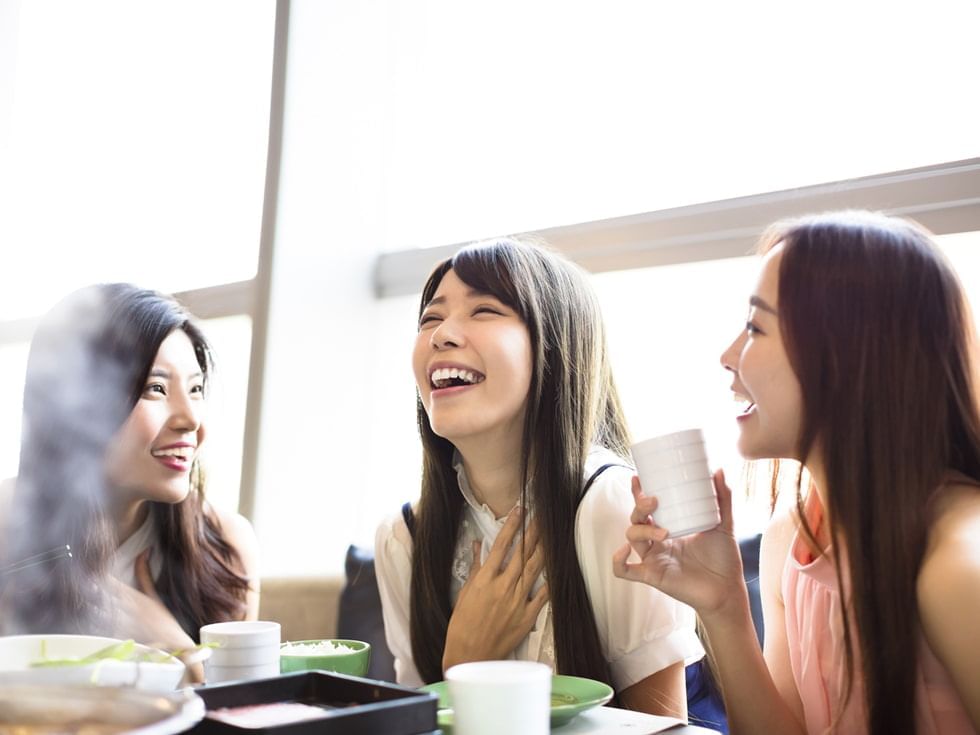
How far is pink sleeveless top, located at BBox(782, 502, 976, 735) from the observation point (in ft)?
3.48

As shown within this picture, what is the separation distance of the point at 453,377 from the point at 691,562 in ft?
1.73

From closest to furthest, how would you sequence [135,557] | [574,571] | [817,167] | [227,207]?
1. [574,571]
2. [135,557]
3. [817,167]
4. [227,207]

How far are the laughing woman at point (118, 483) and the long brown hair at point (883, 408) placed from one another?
125 centimetres

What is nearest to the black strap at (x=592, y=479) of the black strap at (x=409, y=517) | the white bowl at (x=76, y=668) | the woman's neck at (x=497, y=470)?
the woman's neck at (x=497, y=470)

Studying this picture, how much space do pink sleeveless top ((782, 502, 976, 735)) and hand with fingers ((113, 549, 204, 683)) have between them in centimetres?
111

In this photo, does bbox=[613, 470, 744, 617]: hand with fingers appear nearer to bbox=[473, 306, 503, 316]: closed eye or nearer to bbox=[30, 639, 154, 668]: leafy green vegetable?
bbox=[473, 306, 503, 316]: closed eye

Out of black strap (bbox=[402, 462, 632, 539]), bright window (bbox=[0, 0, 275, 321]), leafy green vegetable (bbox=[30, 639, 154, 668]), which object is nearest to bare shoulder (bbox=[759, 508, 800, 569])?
black strap (bbox=[402, 462, 632, 539])

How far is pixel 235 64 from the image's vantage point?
3.04m

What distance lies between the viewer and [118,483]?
185cm

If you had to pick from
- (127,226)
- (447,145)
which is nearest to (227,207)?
(127,226)

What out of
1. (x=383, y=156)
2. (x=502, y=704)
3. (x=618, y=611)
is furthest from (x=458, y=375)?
(x=383, y=156)

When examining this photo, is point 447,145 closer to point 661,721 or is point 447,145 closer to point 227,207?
point 227,207

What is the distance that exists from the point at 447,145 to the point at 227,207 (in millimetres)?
774

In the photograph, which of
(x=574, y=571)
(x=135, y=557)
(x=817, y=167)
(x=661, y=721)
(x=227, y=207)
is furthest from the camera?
(x=227, y=207)
